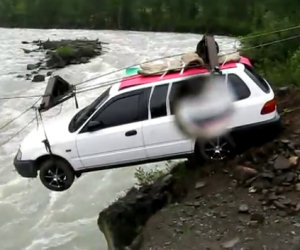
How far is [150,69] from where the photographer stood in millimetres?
9289

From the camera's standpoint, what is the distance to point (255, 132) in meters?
9.00

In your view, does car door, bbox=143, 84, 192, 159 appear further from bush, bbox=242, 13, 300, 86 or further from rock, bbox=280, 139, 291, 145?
bush, bbox=242, 13, 300, 86

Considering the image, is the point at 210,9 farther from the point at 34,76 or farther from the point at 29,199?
the point at 29,199

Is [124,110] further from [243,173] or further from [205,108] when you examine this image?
[243,173]

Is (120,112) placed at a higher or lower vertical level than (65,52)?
higher

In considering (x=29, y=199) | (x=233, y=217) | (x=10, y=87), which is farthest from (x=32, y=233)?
(x=10, y=87)

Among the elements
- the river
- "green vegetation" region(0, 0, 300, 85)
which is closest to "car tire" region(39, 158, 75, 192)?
the river

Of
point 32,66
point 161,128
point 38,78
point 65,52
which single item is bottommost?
point 65,52

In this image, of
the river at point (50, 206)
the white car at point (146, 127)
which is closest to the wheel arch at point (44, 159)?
the white car at point (146, 127)

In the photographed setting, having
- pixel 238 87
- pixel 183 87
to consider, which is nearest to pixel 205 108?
pixel 183 87

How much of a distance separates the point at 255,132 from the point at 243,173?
2.18 ft

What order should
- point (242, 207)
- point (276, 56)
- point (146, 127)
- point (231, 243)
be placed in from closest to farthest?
point (231, 243) → point (242, 207) → point (146, 127) → point (276, 56)

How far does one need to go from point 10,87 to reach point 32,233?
16.7 m

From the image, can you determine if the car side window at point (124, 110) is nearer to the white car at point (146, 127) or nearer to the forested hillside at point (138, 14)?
the white car at point (146, 127)
